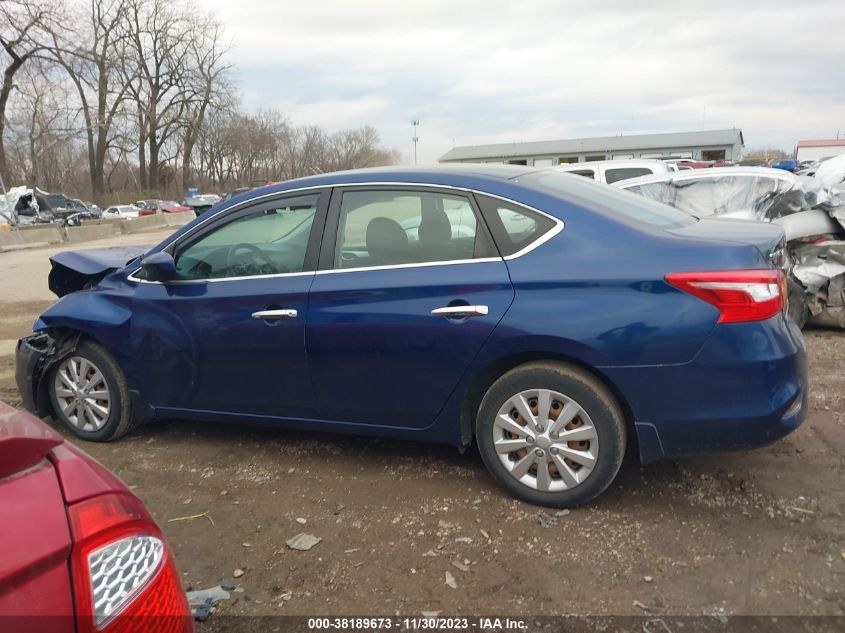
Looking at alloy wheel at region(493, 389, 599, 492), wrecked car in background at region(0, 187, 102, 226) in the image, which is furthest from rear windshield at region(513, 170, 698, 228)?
wrecked car in background at region(0, 187, 102, 226)

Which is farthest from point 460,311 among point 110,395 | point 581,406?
point 110,395

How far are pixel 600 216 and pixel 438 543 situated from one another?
5.60 feet

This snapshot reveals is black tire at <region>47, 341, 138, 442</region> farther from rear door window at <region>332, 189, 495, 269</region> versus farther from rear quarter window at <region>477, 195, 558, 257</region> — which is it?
rear quarter window at <region>477, 195, 558, 257</region>

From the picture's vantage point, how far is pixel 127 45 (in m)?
52.3

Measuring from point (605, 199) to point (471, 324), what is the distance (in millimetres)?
1033

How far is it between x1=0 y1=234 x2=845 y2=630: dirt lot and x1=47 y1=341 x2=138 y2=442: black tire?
11cm

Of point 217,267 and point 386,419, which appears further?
point 217,267

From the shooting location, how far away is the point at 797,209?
22.1 feet

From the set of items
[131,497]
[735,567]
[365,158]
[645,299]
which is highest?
[365,158]

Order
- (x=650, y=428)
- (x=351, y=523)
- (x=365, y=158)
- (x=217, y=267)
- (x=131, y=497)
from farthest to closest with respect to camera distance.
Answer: (x=365, y=158), (x=217, y=267), (x=351, y=523), (x=650, y=428), (x=131, y=497)

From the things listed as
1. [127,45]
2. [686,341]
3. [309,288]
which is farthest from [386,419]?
[127,45]

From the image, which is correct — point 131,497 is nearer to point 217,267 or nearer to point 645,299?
point 645,299

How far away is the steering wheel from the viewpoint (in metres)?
3.78

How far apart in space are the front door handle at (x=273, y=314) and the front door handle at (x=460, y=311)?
2.70ft
